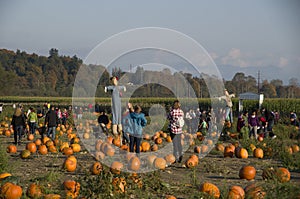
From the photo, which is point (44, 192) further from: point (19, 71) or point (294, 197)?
point (19, 71)

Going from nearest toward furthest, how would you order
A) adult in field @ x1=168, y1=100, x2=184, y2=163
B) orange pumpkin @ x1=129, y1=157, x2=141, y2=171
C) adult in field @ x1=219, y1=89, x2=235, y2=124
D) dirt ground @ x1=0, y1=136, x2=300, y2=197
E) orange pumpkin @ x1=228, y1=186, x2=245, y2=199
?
orange pumpkin @ x1=228, y1=186, x2=245, y2=199, dirt ground @ x1=0, y1=136, x2=300, y2=197, orange pumpkin @ x1=129, y1=157, x2=141, y2=171, adult in field @ x1=168, y1=100, x2=184, y2=163, adult in field @ x1=219, y1=89, x2=235, y2=124

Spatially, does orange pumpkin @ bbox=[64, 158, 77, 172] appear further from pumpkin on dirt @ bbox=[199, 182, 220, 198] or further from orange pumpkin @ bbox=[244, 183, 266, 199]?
orange pumpkin @ bbox=[244, 183, 266, 199]

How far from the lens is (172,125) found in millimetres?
12227

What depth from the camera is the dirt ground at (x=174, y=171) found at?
9148 mm

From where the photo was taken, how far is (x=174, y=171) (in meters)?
11.0

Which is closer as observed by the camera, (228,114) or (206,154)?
(206,154)

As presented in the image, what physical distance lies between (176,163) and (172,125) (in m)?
1.04

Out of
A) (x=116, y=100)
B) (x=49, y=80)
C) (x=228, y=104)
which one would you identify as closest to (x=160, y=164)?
(x=116, y=100)

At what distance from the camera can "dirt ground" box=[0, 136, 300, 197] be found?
9148mm

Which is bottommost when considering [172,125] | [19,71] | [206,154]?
[206,154]

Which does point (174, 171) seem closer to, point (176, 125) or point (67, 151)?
point (176, 125)

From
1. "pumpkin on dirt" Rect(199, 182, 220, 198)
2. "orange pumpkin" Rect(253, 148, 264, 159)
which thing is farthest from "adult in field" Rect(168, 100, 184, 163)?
"pumpkin on dirt" Rect(199, 182, 220, 198)

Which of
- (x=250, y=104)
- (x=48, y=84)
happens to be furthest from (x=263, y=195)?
(x=48, y=84)

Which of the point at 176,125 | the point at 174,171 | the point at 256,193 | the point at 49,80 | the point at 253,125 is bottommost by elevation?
the point at 174,171
